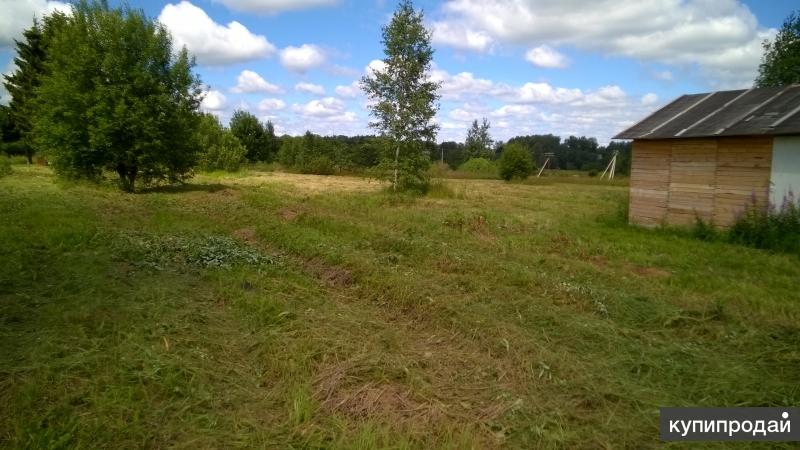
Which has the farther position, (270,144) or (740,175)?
(270,144)

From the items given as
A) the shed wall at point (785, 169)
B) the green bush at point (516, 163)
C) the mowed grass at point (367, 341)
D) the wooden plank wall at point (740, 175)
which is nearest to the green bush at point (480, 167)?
the green bush at point (516, 163)

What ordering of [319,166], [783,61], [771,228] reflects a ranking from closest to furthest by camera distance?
[771,228]
[783,61]
[319,166]

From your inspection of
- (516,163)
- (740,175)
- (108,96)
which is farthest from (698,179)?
(516,163)

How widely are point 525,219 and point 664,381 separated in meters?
9.80

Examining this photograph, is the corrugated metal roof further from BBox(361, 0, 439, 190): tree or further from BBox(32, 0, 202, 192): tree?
BBox(32, 0, 202, 192): tree

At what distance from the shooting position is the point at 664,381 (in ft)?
12.8

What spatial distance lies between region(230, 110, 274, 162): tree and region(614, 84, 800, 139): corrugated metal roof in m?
45.4

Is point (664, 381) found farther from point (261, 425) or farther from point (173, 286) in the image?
point (173, 286)

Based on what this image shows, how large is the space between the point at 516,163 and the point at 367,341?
107 ft

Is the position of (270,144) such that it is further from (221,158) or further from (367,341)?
(367,341)

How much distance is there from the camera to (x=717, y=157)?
36.1ft

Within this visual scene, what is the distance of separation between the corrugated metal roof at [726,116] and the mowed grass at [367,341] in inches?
135

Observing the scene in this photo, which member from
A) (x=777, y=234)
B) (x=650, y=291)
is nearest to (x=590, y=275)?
(x=650, y=291)

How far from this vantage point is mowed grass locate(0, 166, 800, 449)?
3197 millimetres
